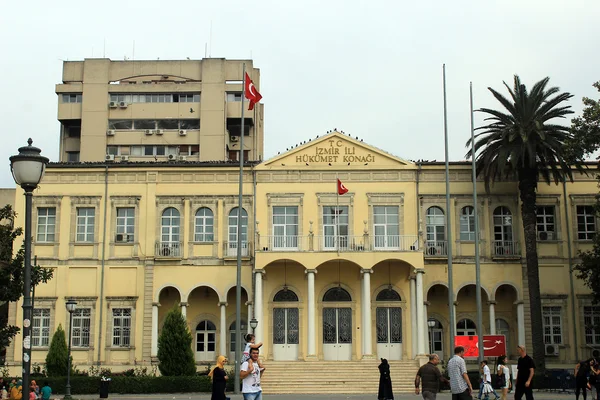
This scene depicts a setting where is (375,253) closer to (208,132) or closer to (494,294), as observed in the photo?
(494,294)

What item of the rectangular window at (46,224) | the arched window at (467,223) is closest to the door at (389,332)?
the arched window at (467,223)

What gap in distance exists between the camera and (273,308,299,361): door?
43.4m

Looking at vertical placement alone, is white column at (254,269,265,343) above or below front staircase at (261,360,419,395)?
above

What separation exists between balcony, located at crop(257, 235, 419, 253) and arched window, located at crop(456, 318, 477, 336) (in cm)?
540

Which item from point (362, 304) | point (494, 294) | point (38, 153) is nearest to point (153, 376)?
point (362, 304)

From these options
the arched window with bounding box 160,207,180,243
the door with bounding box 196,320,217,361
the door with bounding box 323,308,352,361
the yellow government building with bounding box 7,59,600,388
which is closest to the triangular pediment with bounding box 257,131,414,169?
the yellow government building with bounding box 7,59,600,388

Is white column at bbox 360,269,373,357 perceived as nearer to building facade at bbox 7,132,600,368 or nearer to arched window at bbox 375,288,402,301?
building facade at bbox 7,132,600,368

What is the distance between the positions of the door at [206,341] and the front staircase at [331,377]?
4.13 m

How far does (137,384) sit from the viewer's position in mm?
38312

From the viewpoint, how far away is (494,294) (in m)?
43.7

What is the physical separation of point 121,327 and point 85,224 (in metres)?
6.03

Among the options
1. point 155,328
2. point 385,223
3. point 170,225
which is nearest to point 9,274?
point 155,328

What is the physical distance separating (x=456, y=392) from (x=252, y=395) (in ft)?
15.2

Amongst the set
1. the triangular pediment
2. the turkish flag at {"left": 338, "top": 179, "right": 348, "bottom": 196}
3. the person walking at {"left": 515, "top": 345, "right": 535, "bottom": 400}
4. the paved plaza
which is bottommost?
the paved plaza
